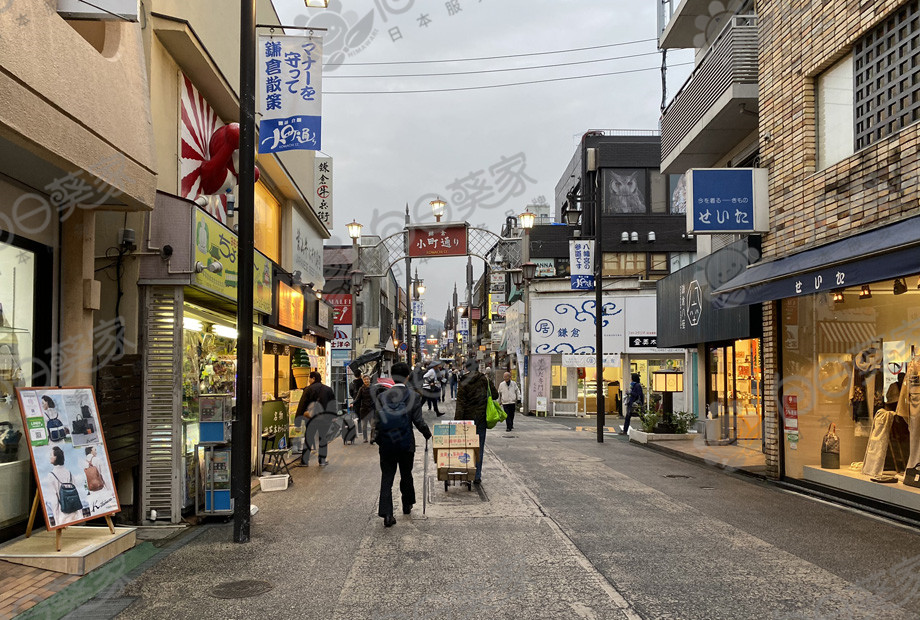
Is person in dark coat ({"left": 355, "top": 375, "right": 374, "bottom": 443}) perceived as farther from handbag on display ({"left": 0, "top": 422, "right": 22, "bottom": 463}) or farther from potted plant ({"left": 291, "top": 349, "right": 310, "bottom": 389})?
handbag on display ({"left": 0, "top": 422, "right": 22, "bottom": 463})

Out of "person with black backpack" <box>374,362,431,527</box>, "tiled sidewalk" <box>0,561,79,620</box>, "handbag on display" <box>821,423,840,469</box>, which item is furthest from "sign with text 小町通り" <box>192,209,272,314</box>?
"handbag on display" <box>821,423,840,469</box>

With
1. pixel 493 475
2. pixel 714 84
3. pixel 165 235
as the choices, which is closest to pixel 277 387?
pixel 493 475

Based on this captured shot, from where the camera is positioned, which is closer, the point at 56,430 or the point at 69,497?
the point at 69,497

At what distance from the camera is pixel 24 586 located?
20.7 ft

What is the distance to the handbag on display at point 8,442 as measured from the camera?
7.64 m

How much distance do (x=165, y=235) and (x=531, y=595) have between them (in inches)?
243

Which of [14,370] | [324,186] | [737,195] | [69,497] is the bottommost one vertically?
[69,497]

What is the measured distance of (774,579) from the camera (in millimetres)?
6477

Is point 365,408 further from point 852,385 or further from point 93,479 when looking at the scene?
point 93,479

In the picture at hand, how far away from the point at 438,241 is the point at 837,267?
17.9 meters

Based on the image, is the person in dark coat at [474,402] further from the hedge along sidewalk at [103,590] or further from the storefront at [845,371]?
the hedge along sidewalk at [103,590]

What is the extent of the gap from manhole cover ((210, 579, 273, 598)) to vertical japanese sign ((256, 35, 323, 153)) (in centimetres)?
524

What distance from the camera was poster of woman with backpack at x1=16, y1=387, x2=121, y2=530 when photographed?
686 cm

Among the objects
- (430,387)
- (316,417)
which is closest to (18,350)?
(316,417)
